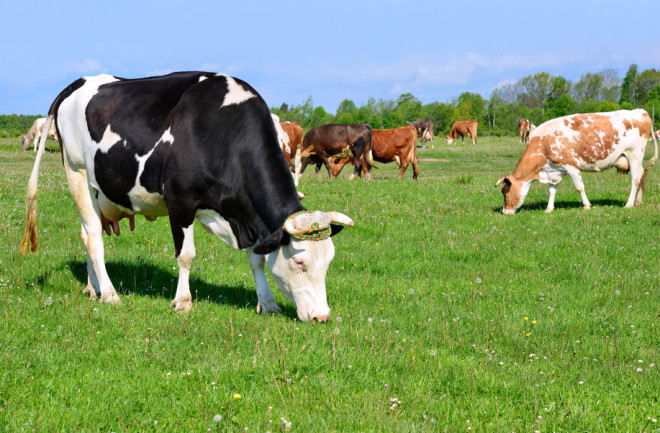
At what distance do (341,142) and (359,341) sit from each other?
63.6 feet

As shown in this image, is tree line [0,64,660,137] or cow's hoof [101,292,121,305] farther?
tree line [0,64,660,137]

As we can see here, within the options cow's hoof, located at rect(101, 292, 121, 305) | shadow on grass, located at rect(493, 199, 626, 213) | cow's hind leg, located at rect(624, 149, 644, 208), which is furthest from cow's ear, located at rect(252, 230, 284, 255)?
cow's hind leg, located at rect(624, 149, 644, 208)

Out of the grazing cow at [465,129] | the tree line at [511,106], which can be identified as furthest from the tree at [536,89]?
the grazing cow at [465,129]

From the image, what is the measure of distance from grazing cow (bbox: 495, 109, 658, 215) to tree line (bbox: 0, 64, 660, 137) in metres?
72.0

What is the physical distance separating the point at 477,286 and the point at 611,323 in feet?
5.88

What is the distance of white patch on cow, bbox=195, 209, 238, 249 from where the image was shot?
6191mm

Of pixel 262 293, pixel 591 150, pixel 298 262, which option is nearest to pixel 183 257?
pixel 262 293

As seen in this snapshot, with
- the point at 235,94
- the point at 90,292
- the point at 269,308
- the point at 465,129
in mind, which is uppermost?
the point at 465,129

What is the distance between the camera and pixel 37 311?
5879 millimetres

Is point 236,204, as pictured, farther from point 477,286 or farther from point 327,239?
point 477,286

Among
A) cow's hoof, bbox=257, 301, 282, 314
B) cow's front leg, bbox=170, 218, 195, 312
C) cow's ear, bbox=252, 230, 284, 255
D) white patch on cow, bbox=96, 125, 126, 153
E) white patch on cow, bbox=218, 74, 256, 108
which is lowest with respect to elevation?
cow's hoof, bbox=257, 301, 282, 314

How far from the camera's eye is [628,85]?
366 feet

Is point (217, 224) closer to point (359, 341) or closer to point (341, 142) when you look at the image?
point (359, 341)

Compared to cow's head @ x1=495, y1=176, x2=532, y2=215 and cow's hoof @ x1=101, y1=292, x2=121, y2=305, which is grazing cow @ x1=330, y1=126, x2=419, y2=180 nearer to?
cow's head @ x1=495, y1=176, x2=532, y2=215
